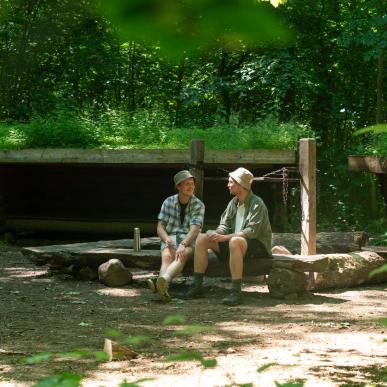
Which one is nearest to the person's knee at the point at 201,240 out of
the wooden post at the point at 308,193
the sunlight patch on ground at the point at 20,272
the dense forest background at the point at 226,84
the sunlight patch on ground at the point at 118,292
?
the sunlight patch on ground at the point at 118,292

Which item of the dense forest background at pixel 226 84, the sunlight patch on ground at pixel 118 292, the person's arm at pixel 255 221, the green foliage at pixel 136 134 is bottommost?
the sunlight patch on ground at pixel 118 292

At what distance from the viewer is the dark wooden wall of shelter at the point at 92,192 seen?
513 inches

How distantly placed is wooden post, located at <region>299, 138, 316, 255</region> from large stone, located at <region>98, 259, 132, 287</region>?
201 centimetres

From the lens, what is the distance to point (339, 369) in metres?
4.79

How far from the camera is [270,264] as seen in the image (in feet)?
26.5

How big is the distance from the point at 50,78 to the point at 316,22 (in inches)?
208

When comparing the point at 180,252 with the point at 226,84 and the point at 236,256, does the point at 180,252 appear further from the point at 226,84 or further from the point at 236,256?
the point at 226,84

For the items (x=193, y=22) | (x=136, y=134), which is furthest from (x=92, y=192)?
(x=193, y=22)

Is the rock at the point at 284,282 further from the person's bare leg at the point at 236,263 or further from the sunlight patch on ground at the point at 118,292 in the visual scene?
the sunlight patch on ground at the point at 118,292

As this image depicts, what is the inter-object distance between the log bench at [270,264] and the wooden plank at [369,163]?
203 cm

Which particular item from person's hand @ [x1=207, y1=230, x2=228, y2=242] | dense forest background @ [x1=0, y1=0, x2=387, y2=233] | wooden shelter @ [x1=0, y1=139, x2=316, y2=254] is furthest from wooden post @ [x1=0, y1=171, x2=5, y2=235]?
person's hand @ [x1=207, y1=230, x2=228, y2=242]

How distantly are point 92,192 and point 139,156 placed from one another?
98.0 inches

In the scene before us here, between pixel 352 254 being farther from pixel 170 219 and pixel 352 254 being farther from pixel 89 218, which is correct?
pixel 89 218

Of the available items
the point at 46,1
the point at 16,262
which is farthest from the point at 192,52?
the point at 46,1
